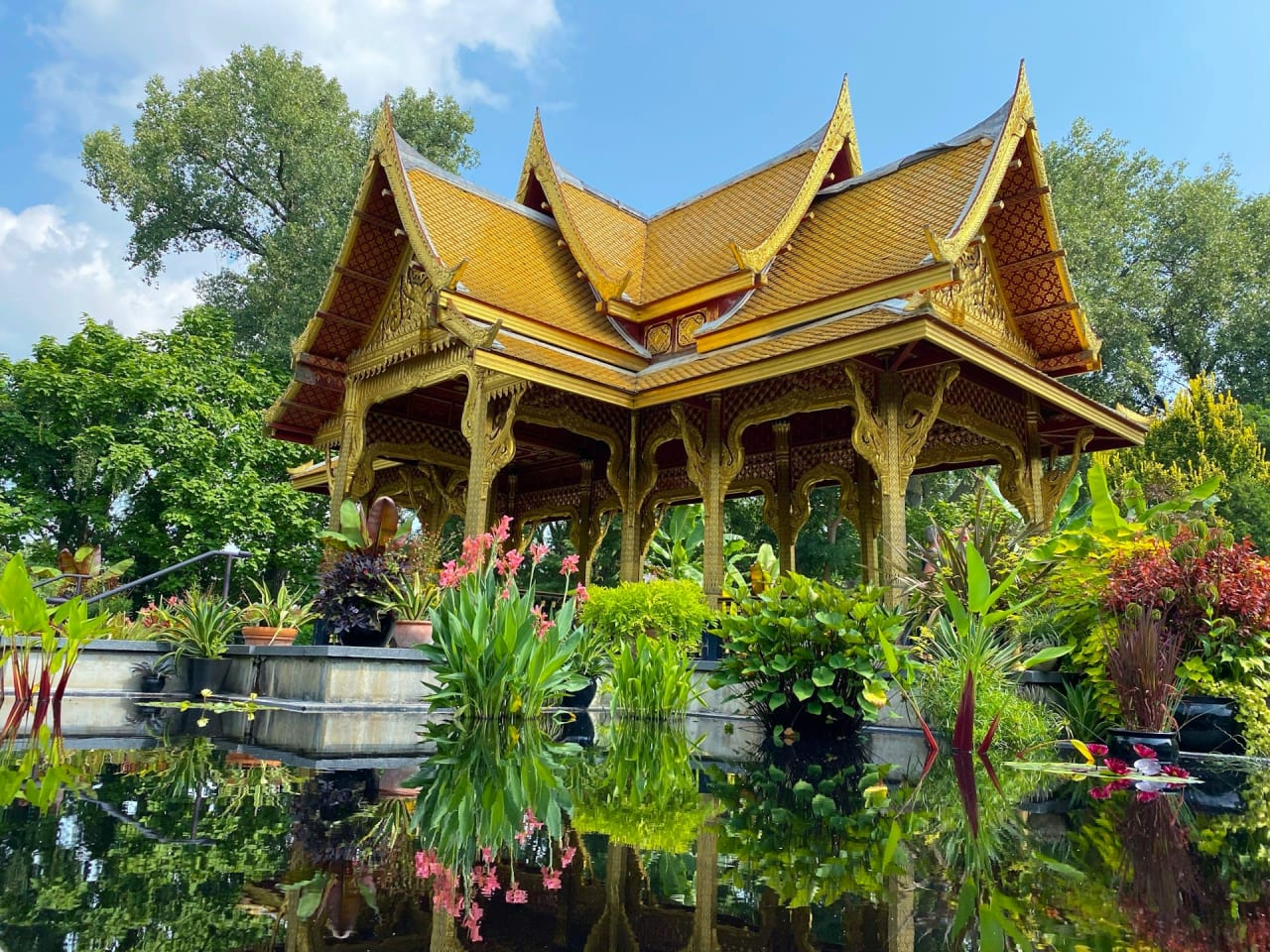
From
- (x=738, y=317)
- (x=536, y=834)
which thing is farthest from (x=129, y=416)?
(x=536, y=834)

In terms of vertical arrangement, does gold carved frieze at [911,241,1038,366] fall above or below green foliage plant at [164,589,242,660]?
above

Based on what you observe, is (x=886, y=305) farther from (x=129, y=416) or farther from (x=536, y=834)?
(x=129, y=416)

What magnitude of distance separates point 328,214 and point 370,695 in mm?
19311

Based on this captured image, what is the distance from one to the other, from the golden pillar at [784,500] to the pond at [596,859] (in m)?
8.54

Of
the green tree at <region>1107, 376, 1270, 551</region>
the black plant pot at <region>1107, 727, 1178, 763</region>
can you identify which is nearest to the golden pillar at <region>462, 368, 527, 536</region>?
the black plant pot at <region>1107, 727, 1178, 763</region>

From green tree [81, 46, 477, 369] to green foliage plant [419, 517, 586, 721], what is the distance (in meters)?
20.0

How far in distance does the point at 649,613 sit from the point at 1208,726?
368 cm

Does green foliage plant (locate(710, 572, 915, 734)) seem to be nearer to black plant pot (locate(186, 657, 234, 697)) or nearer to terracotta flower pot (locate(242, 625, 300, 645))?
terracotta flower pot (locate(242, 625, 300, 645))

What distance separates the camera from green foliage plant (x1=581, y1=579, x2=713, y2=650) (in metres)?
6.61

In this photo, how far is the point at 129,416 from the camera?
18531mm

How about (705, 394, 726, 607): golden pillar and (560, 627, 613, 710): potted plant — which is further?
(705, 394, 726, 607): golden pillar

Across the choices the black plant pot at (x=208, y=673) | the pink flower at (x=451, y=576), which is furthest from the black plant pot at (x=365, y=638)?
the pink flower at (x=451, y=576)

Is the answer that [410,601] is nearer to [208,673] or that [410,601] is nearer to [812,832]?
[208,673]

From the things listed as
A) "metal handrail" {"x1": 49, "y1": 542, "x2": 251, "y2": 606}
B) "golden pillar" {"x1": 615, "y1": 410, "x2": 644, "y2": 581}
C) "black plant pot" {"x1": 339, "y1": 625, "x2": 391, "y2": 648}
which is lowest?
"black plant pot" {"x1": 339, "y1": 625, "x2": 391, "y2": 648}
